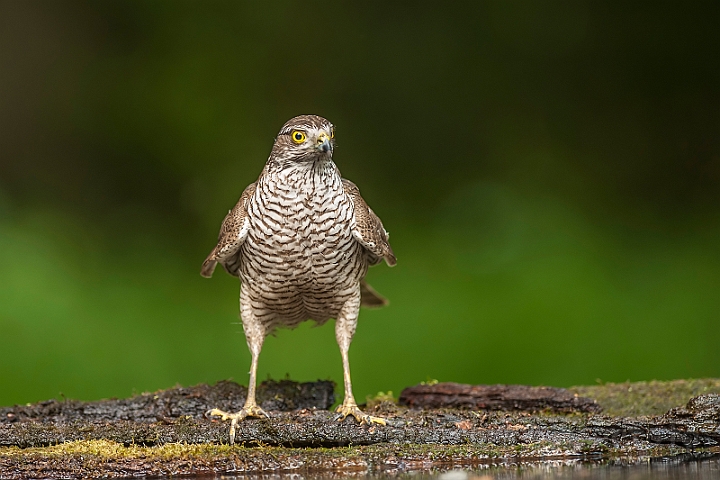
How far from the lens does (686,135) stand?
1096 centimetres

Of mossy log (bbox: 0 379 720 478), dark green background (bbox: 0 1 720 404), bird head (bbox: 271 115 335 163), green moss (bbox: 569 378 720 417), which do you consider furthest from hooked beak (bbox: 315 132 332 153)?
dark green background (bbox: 0 1 720 404)

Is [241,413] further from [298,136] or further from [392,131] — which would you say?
[392,131]

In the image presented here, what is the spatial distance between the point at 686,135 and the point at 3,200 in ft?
26.0

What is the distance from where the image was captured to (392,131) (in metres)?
11.1

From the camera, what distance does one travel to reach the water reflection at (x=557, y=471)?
4066mm

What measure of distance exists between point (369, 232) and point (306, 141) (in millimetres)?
694

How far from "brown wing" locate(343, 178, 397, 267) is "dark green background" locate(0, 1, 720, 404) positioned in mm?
3640

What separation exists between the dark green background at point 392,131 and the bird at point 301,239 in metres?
3.90

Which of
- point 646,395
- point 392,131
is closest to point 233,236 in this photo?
point 646,395

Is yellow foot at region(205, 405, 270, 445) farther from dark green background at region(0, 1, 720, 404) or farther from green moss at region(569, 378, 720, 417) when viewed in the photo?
dark green background at region(0, 1, 720, 404)

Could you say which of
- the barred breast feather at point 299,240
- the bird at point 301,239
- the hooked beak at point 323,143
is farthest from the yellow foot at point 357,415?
the hooked beak at point 323,143

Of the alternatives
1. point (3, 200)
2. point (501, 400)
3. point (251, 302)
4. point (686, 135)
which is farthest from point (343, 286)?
point (686, 135)

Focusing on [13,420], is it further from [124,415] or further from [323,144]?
[323,144]

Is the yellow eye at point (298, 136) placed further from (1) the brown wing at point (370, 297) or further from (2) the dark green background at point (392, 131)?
(2) the dark green background at point (392, 131)
